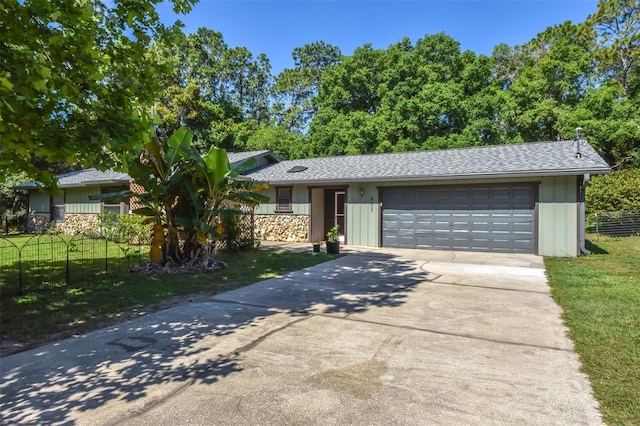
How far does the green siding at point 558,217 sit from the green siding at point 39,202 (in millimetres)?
23323

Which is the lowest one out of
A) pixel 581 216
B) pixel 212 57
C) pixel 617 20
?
pixel 581 216

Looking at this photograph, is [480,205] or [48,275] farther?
[480,205]

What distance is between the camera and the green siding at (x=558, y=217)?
1088 cm

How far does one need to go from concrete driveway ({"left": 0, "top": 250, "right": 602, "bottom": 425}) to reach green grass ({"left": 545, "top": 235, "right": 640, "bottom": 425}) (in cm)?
16

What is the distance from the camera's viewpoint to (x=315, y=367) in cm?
362

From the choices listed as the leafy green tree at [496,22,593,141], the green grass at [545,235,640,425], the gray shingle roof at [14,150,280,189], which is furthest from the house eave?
the leafy green tree at [496,22,593,141]

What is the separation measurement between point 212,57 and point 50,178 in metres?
38.7

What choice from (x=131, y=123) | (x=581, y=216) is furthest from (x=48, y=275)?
(x=581, y=216)

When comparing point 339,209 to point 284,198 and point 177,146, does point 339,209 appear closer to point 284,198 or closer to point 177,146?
point 284,198

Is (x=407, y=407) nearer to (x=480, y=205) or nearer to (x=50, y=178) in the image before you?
(x=50, y=178)

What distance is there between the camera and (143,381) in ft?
10.9

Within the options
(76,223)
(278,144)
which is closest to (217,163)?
(76,223)

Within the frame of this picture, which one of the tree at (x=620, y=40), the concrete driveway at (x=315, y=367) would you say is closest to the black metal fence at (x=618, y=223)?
the concrete driveway at (x=315, y=367)

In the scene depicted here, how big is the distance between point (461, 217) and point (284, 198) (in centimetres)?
741
